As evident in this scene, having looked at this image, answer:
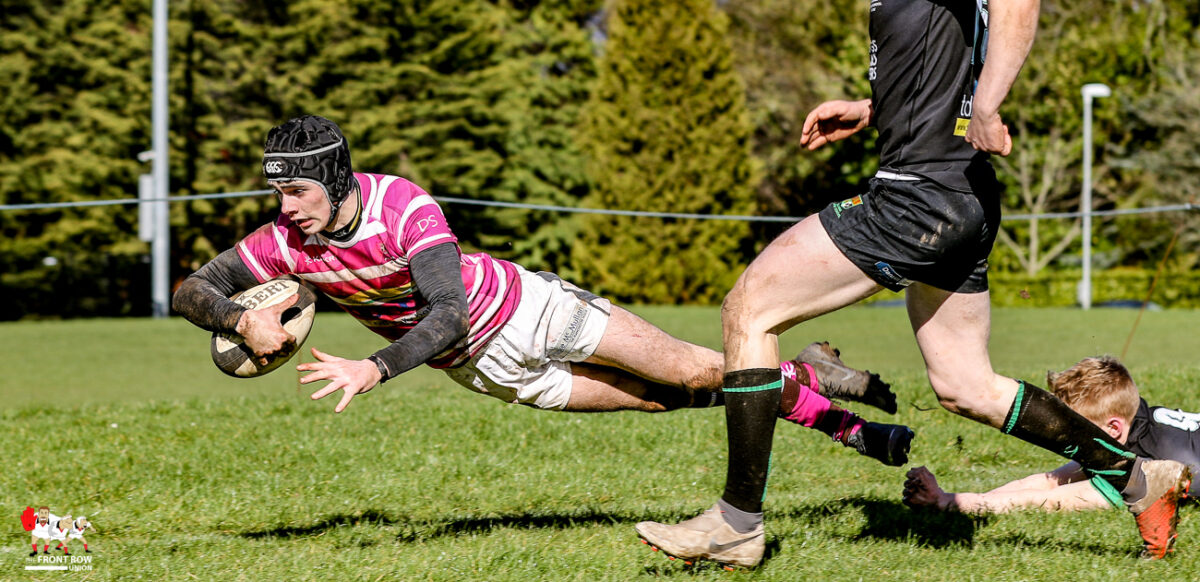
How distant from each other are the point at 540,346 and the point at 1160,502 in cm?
241

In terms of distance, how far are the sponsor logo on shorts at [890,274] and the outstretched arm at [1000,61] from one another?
0.50m

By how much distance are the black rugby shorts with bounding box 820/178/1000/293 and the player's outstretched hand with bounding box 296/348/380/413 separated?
162 cm

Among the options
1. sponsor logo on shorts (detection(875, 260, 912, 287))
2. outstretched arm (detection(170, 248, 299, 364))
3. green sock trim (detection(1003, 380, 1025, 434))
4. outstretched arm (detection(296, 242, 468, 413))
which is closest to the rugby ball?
outstretched arm (detection(170, 248, 299, 364))

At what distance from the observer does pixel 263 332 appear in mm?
4332

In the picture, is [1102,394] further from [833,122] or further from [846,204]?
[846,204]

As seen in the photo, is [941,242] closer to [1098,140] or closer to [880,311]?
[880,311]

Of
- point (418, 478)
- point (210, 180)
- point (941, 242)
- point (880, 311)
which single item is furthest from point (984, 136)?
point (210, 180)

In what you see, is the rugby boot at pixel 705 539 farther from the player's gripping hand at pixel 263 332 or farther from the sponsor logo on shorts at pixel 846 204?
the player's gripping hand at pixel 263 332

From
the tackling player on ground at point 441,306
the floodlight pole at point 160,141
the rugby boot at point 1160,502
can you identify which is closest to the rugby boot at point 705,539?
the tackling player on ground at point 441,306

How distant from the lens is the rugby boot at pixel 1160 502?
4.35m

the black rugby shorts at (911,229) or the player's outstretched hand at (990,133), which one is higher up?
the player's outstretched hand at (990,133)

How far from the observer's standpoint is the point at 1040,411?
4289 millimetres

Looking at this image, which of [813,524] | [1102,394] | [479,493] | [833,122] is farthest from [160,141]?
[1102,394]

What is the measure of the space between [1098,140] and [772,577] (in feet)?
117
